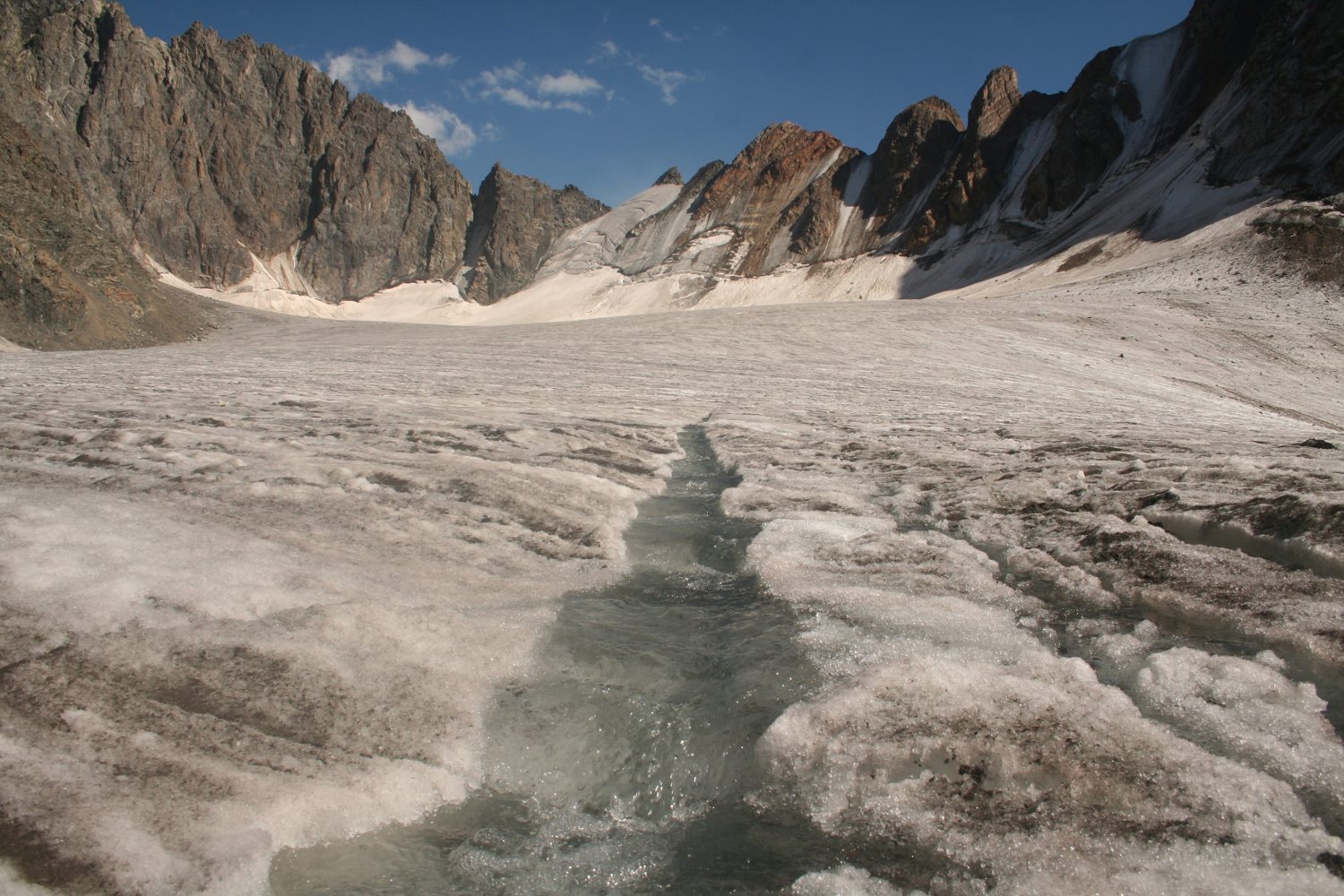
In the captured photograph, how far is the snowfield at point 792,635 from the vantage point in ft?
5.64

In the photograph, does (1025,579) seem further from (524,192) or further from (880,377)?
(524,192)

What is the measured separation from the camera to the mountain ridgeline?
25797mm

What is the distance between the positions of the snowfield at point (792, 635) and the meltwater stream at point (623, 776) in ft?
0.29

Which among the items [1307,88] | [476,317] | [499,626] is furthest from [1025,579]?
[476,317]

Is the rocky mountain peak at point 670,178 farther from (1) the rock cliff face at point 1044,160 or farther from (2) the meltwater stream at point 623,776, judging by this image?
(2) the meltwater stream at point 623,776

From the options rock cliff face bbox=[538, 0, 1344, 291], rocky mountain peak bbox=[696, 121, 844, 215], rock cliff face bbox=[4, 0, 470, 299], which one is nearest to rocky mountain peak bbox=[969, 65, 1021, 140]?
rock cliff face bbox=[538, 0, 1344, 291]

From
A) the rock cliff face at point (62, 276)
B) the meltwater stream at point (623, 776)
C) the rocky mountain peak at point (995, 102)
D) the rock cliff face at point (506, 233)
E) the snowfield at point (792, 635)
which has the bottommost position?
the meltwater stream at point (623, 776)

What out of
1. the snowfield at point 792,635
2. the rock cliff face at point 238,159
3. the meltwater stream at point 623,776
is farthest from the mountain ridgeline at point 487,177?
the meltwater stream at point 623,776

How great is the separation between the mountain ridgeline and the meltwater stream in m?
23.2

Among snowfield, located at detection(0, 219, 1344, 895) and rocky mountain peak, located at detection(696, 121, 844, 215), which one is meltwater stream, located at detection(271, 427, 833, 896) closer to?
snowfield, located at detection(0, 219, 1344, 895)

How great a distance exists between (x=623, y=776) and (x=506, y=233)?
339 ft

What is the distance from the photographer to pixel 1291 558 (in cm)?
270

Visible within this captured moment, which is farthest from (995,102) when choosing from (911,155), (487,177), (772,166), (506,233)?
(487,177)

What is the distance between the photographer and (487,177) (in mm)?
103438
